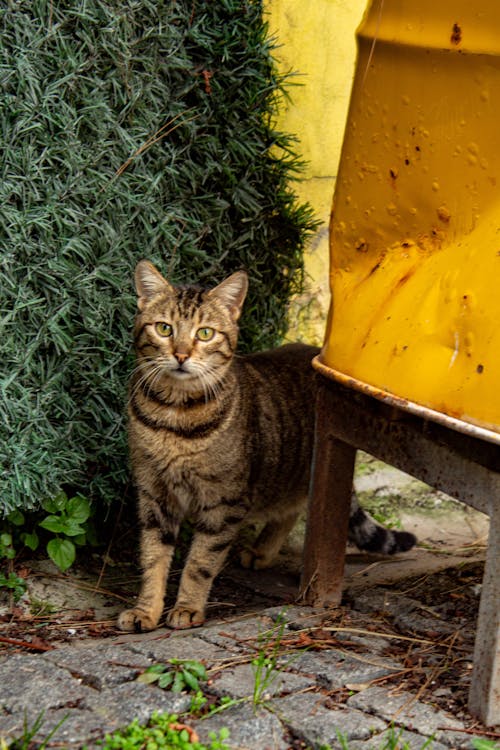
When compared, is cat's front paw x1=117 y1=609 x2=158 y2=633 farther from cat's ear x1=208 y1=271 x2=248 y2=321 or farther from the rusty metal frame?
cat's ear x1=208 y1=271 x2=248 y2=321

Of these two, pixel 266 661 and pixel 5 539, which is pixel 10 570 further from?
pixel 266 661

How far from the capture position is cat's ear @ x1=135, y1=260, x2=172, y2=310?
350 cm

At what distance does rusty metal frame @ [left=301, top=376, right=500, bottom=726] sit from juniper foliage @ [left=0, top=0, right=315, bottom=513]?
927 mm

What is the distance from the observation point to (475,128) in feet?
8.11

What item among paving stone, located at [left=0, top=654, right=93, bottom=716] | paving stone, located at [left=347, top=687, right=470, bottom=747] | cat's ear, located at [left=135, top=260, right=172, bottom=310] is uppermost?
cat's ear, located at [left=135, top=260, right=172, bottom=310]

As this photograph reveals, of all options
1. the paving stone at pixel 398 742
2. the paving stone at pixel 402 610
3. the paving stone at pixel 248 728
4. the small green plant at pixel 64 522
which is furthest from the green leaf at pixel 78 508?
the paving stone at pixel 398 742

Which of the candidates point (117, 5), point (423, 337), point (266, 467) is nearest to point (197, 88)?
point (117, 5)

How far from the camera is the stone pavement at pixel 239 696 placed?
2.35m

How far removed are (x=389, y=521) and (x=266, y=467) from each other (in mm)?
1109

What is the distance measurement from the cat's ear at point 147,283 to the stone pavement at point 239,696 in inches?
48.5

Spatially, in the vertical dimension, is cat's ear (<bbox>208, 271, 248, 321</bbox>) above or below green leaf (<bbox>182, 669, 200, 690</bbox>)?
above

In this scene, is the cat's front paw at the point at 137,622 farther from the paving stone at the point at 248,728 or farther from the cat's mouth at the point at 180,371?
the paving stone at the point at 248,728

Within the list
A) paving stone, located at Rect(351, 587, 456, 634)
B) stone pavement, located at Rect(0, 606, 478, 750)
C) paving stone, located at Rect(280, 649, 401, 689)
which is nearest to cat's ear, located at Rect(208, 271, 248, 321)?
paving stone, located at Rect(351, 587, 456, 634)

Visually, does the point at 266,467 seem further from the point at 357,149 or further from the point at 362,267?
the point at 357,149
